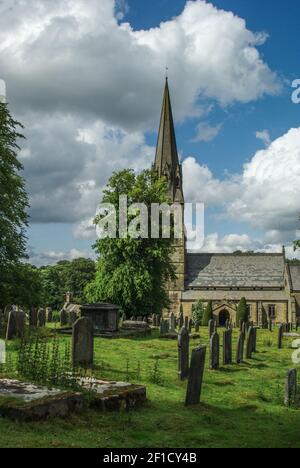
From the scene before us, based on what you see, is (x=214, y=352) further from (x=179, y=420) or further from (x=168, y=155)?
(x=168, y=155)

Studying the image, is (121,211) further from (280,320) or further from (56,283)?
(56,283)

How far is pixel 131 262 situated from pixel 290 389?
22.9 m

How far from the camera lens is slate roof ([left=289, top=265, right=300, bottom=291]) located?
184ft

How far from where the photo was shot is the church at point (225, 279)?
2197 inches

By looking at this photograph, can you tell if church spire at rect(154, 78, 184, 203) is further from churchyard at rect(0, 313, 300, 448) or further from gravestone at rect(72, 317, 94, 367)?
gravestone at rect(72, 317, 94, 367)

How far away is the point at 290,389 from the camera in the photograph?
10.4 meters

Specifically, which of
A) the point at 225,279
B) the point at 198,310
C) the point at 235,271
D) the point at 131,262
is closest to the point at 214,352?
the point at 131,262

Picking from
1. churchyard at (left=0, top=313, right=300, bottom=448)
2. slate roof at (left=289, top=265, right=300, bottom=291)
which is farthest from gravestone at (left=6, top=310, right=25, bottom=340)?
slate roof at (left=289, top=265, right=300, bottom=291)

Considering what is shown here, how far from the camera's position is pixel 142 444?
6.63 meters

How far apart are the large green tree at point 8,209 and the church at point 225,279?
106 feet

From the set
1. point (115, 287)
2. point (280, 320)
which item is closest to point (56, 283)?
point (280, 320)

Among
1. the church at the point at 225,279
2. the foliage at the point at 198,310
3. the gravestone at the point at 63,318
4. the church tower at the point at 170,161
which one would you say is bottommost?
Result: the foliage at the point at 198,310

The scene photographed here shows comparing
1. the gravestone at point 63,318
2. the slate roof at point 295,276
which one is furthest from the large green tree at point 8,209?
the slate roof at point 295,276

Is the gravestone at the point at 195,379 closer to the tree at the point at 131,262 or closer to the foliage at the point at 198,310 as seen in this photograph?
the tree at the point at 131,262
